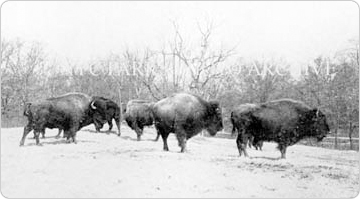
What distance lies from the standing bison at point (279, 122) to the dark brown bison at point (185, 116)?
0.40 meters

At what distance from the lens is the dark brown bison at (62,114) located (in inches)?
350

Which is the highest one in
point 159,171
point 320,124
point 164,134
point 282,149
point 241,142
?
point 320,124

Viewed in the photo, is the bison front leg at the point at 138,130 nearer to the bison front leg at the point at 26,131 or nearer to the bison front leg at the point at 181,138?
the bison front leg at the point at 181,138

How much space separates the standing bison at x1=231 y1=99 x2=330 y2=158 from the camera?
8.90 metres

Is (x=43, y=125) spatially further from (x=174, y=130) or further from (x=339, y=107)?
(x=339, y=107)

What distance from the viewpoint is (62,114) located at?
376 inches

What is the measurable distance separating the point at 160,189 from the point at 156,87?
73.6 inches

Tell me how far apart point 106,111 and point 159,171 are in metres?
1.77

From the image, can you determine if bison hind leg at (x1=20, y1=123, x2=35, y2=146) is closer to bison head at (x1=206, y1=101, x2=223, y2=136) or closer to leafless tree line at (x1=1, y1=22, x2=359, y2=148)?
leafless tree line at (x1=1, y1=22, x2=359, y2=148)

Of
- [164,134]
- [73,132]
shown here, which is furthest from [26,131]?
A: [164,134]

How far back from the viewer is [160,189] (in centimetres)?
783

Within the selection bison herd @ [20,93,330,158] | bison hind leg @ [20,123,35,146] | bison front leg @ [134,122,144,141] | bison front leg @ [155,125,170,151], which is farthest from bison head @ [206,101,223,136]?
bison hind leg @ [20,123,35,146]

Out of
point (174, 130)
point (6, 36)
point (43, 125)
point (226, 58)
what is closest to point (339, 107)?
point (226, 58)

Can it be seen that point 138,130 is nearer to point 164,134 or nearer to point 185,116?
point 164,134
